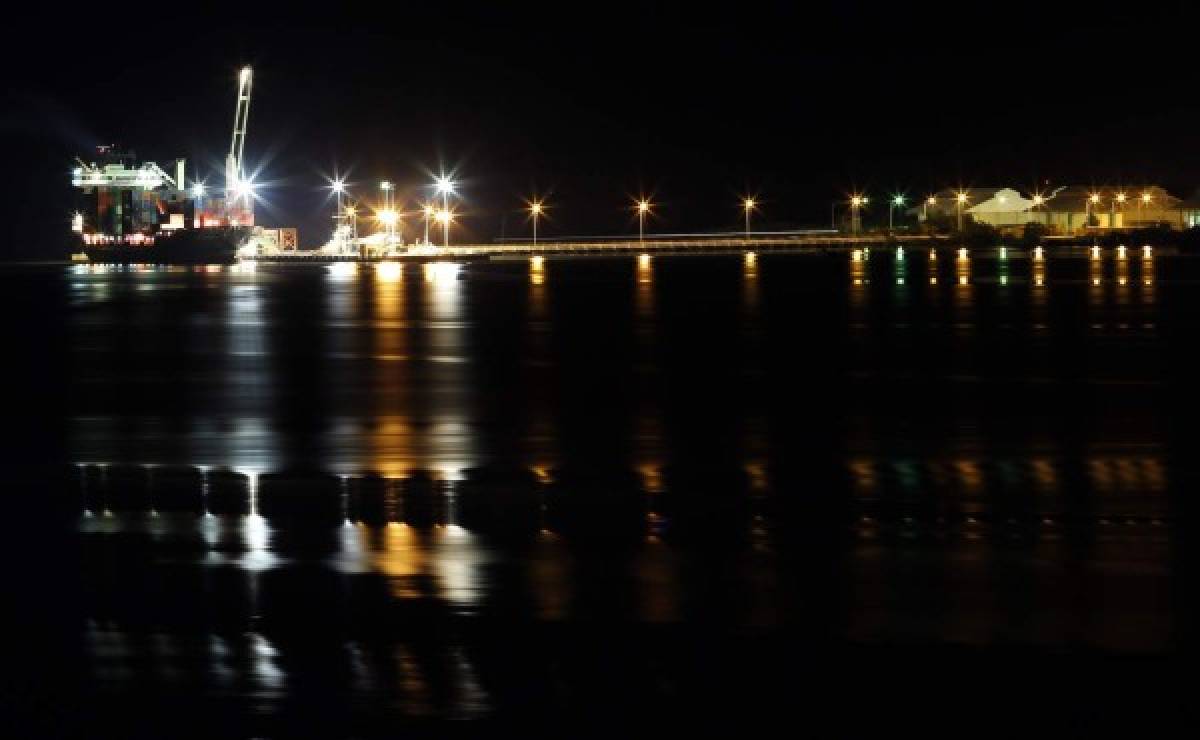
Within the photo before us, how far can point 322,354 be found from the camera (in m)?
24.2

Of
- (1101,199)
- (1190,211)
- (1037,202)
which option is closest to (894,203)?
(1037,202)

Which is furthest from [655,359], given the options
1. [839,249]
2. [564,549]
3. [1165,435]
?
[839,249]

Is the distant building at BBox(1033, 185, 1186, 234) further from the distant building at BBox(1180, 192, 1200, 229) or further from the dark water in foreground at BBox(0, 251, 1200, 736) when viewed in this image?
the dark water in foreground at BBox(0, 251, 1200, 736)

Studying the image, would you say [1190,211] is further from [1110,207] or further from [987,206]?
[987,206]

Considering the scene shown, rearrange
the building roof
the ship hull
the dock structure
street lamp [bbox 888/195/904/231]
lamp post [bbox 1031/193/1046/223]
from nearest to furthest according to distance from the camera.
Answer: the dock structure
the ship hull
the building roof
lamp post [bbox 1031/193/1046/223]
street lamp [bbox 888/195/904/231]

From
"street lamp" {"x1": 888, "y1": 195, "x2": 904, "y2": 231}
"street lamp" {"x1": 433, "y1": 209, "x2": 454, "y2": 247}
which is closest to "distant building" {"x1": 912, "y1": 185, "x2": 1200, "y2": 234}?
"street lamp" {"x1": 888, "y1": 195, "x2": 904, "y2": 231}

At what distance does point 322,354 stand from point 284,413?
7.79m

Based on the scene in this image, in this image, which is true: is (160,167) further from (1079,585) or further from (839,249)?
(1079,585)

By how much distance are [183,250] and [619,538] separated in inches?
4125

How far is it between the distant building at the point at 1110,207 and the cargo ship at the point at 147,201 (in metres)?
66.1

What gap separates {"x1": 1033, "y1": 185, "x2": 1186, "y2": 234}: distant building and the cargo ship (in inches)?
2601

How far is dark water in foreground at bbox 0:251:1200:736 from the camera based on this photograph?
6590mm

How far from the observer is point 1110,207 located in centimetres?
12812

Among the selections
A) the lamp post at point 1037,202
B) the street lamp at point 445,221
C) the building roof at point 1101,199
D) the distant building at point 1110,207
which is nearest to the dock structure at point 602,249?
the street lamp at point 445,221
